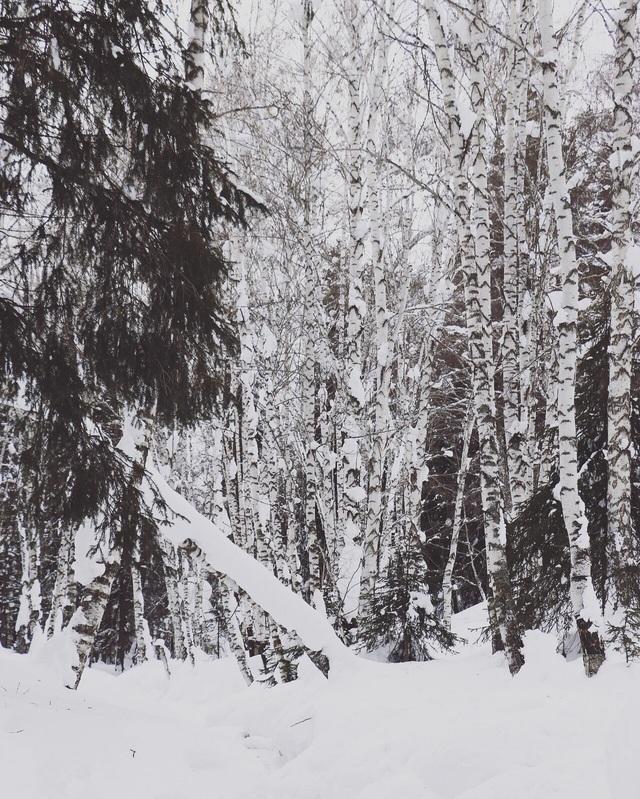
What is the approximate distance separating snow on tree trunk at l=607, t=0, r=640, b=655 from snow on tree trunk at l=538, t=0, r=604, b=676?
1.02 feet

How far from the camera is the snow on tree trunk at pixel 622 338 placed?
478 centimetres

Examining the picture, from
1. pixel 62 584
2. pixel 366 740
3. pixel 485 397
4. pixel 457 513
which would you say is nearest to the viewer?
pixel 366 740

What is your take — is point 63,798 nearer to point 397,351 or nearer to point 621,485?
point 621,485

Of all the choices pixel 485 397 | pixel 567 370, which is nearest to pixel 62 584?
pixel 485 397

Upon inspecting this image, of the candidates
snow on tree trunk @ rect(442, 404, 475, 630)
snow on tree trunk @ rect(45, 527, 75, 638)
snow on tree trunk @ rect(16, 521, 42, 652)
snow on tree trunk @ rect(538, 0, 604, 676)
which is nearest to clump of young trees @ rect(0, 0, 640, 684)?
snow on tree trunk @ rect(538, 0, 604, 676)

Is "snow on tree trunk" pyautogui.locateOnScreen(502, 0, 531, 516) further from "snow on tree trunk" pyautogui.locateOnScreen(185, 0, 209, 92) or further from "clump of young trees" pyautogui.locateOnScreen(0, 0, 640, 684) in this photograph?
"snow on tree trunk" pyautogui.locateOnScreen(185, 0, 209, 92)

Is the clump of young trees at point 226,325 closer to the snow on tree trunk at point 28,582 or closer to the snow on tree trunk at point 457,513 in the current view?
the snow on tree trunk at point 457,513

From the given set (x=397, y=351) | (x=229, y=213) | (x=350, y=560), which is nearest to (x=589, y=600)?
(x=350, y=560)

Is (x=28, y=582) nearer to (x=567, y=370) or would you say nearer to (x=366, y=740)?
(x=366, y=740)

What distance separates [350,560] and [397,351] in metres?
4.15

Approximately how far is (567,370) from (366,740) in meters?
2.99

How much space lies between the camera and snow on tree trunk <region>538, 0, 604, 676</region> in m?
4.58

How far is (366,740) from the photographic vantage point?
3.87 m

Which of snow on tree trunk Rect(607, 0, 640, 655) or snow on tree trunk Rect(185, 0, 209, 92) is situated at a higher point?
snow on tree trunk Rect(185, 0, 209, 92)
